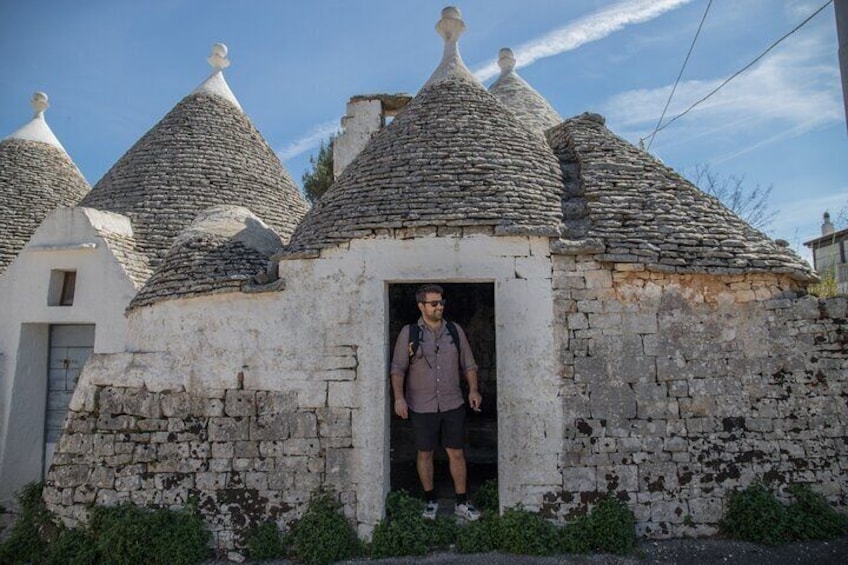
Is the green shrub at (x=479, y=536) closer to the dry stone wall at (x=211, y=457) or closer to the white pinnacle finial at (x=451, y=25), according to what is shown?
the dry stone wall at (x=211, y=457)

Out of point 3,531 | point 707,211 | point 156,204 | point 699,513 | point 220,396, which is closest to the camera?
point 699,513

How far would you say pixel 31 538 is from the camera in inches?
225

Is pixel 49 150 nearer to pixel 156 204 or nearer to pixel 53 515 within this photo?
pixel 156 204

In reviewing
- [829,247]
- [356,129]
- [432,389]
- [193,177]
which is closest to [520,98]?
[356,129]

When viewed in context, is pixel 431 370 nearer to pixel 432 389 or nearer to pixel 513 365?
pixel 432 389

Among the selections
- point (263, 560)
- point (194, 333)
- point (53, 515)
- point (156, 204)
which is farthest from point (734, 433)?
point (156, 204)

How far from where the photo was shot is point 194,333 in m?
5.81

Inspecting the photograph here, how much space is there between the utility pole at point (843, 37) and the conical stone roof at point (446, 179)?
2.43 m

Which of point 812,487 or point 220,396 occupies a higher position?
point 220,396

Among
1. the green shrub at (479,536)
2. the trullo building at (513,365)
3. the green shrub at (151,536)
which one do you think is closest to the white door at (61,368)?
the trullo building at (513,365)

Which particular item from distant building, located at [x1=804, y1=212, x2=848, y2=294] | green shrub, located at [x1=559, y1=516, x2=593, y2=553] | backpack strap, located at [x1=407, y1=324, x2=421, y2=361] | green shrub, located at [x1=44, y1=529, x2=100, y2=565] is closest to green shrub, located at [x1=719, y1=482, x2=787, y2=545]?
green shrub, located at [x1=559, y1=516, x2=593, y2=553]

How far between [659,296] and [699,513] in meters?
1.99

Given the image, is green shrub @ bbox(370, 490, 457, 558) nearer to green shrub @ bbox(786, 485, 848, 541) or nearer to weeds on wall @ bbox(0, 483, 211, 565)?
weeds on wall @ bbox(0, 483, 211, 565)

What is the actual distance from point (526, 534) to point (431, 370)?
164 cm
